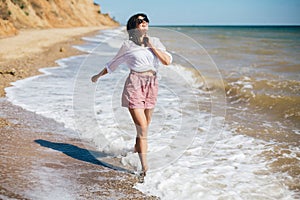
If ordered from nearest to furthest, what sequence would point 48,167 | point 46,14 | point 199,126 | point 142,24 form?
point 142,24
point 48,167
point 199,126
point 46,14

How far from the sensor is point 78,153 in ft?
14.2

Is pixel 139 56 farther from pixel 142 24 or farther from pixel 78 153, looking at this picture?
pixel 78 153

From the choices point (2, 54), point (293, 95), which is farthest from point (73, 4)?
point (293, 95)

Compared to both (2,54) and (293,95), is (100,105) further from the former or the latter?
(2,54)

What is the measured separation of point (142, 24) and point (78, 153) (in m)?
1.79

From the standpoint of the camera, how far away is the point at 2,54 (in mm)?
12758

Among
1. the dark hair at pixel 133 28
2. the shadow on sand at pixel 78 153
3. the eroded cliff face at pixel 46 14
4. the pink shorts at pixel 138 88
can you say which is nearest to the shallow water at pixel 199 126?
the shadow on sand at pixel 78 153

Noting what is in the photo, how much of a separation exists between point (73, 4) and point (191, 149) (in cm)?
6484

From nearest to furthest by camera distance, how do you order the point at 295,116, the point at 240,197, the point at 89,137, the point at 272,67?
1. the point at 240,197
2. the point at 89,137
3. the point at 295,116
4. the point at 272,67

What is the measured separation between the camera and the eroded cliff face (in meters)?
31.6

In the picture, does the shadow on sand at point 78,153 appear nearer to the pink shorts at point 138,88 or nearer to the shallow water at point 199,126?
the shallow water at point 199,126

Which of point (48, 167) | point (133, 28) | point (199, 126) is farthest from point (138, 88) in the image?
point (199, 126)

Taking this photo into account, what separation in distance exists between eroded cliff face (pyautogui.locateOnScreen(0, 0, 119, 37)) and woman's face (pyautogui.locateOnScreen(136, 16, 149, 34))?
67.2ft

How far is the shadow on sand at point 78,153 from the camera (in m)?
4.04
